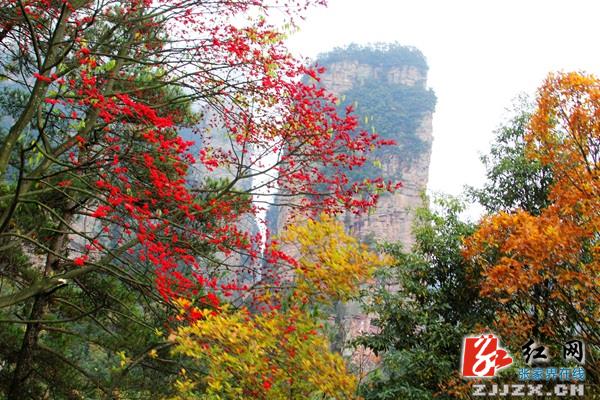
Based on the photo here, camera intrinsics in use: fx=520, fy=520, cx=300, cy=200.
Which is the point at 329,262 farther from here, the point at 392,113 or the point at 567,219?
the point at 392,113

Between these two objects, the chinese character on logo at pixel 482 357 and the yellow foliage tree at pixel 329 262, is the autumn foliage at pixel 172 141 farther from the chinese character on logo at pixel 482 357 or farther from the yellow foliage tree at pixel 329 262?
the chinese character on logo at pixel 482 357

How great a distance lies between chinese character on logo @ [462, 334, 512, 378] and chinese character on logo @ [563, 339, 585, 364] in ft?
2.12

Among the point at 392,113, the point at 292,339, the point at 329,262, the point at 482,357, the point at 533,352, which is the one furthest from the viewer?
the point at 392,113

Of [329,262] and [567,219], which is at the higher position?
[567,219]

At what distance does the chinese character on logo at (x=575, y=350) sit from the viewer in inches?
219

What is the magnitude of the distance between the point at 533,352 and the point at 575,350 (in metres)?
1.17

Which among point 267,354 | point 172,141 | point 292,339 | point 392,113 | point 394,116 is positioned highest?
point 392,113

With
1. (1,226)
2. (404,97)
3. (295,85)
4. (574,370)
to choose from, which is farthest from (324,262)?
(404,97)

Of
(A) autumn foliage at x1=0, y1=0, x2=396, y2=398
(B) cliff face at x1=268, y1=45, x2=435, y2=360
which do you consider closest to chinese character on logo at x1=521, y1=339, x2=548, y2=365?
(A) autumn foliage at x1=0, y1=0, x2=396, y2=398

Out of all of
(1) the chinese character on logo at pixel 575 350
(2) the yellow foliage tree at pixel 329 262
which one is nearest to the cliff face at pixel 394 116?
(1) the chinese character on logo at pixel 575 350

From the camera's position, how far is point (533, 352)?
6793 mm

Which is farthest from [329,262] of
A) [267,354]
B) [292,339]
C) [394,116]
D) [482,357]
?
[394,116]

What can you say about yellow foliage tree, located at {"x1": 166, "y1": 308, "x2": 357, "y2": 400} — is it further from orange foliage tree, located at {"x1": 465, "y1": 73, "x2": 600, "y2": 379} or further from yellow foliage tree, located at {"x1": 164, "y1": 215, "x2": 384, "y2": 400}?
orange foliage tree, located at {"x1": 465, "y1": 73, "x2": 600, "y2": 379}

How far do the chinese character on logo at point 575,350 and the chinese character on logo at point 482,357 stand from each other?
2.12ft
